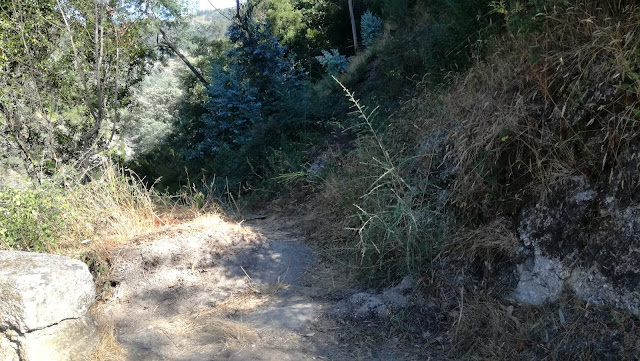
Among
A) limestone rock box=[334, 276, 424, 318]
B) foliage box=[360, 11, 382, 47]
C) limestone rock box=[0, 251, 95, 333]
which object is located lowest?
limestone rock box=[334, 276, 424, 318]

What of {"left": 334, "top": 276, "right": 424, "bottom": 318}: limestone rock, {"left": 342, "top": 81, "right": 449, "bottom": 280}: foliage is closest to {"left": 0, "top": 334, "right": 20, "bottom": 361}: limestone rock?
{"left": 334, "top": 276, "right": 424, "bottom": 318}: limestone rock

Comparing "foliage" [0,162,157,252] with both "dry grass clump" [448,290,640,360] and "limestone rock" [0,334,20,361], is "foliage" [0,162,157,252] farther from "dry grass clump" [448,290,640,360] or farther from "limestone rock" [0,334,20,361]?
"dry grass clump" [448,290,640,360]

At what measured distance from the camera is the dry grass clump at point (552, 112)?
136 inches

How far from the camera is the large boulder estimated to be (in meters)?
3.27

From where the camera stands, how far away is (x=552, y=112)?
12.8 ft

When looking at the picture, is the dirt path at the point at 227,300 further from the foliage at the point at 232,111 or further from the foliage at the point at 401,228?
the foliage at the point at 232,111

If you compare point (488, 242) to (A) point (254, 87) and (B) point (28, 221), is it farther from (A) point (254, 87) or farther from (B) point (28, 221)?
(A) point (254, 87)

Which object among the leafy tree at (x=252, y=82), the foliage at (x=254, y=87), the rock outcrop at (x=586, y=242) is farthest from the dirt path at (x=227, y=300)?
the leafy tree at (x=252, y=82)

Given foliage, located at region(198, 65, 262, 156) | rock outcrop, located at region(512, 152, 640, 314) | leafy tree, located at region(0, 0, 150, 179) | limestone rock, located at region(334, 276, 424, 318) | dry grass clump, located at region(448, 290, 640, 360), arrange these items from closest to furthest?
dry grass clump, located at region(448, 290, 640, 360), rock outcrop, located at region(512, 152, 640, 314), limestone rock, located at region(334, 276, 424, 318), leafy tree, located at region(0, 0, 150, 179), foliage, located at region(198, 65, 262, 156)

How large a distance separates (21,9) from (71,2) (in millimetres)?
759

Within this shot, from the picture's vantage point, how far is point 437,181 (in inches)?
185

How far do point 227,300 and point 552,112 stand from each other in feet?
10.3

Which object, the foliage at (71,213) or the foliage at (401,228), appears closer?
the foliage at (401,228)

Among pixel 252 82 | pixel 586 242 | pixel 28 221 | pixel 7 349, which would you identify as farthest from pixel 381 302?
pixel 252 82
